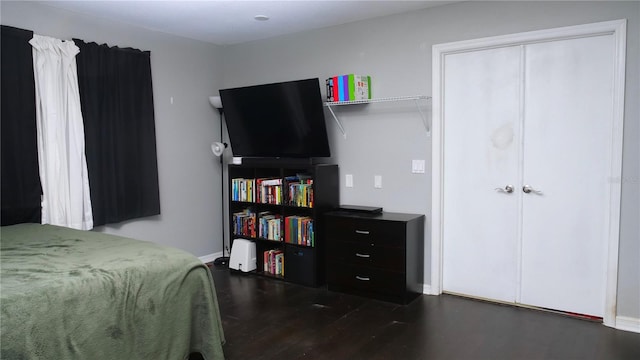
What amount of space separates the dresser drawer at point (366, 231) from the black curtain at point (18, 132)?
2393mm

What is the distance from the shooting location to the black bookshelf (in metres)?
4.18

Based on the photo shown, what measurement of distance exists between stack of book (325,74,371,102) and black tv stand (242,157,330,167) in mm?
618

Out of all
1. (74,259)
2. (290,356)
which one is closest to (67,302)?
(74,259)

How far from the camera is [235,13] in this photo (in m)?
3.91

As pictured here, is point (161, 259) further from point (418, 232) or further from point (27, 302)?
point (418, 232)

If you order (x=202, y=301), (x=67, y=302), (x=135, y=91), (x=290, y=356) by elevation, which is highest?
(x=135, y=91)

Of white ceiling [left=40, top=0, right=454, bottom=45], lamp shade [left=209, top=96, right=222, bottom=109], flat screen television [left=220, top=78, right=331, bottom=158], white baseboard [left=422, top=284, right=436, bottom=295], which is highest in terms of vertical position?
white ceiling [left=40, top=0, right=454, bottom=45]

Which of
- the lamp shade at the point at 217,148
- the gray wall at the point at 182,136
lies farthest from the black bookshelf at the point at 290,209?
the gray wall at the point at 182,136

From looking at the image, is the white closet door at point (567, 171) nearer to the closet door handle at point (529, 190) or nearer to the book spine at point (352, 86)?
the closet door handle at point (529, 190)

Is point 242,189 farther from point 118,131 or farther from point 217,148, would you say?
point 118,131

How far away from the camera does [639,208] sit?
3064 mm

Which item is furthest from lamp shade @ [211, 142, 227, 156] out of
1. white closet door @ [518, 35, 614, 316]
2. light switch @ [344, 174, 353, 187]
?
white closet door @ [518, 35, 614, 316]

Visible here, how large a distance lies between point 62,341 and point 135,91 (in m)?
2.86

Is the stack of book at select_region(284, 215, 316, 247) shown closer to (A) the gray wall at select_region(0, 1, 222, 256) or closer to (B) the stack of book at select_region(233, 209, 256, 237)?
(B) the stack of book at select_region(233, 209, 256, 237)
